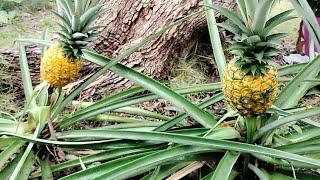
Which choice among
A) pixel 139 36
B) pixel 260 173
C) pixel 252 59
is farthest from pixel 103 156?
pixel 139 36

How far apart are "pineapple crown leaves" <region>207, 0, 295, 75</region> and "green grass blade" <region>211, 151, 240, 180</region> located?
0.29 metres

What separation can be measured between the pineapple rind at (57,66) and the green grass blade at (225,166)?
0.60 m

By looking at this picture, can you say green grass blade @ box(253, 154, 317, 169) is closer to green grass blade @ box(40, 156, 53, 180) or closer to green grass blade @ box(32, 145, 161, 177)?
green grass blade @ box(32, 145, 161, 177)

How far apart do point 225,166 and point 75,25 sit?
680mm

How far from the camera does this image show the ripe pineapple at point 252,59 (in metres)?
1.40

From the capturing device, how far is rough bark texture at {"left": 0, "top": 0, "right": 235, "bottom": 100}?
102 inches

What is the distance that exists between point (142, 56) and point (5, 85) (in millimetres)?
714

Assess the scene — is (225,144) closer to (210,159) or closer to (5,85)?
(210,159)

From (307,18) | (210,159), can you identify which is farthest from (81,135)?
(307,18)

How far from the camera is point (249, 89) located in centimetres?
142

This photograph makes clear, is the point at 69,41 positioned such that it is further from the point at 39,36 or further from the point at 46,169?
the point at 39,36

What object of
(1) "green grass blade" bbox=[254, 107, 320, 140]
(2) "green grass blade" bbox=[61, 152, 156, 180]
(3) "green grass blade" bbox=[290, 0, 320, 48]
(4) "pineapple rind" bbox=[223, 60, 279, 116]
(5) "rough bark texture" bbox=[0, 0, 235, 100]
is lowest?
(2) "green grass blade" bbox=[61, 152, 156, 180]

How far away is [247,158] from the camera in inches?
63.8

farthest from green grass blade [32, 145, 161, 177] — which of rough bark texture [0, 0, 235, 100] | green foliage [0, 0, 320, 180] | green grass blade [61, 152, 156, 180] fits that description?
rough bark texture [0, 0, 235, 100]
